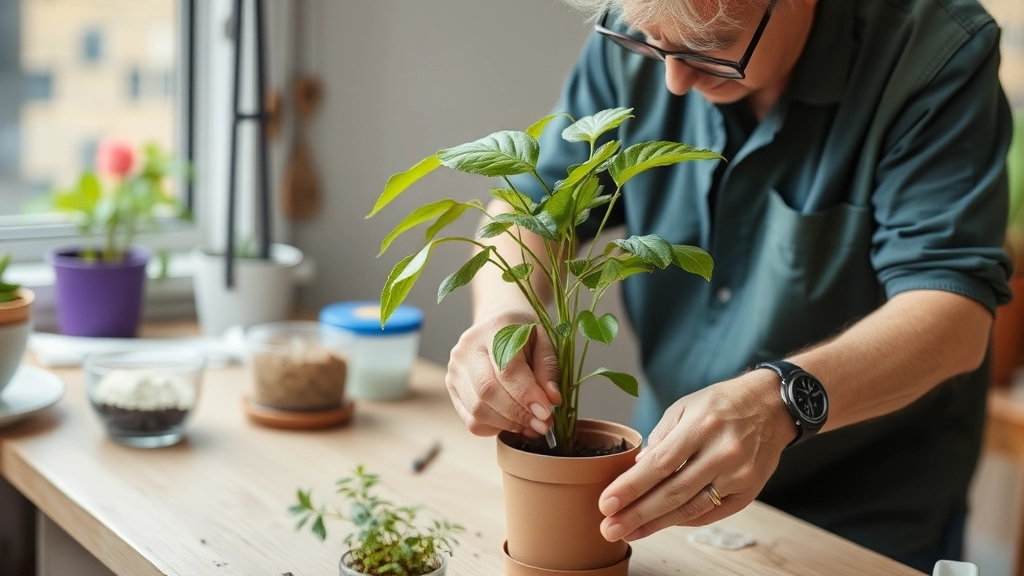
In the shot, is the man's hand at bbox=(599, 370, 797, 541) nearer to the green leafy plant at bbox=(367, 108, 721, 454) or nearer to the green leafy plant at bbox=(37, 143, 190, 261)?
the green leafy plant at bbox=(367, 108, 721, 454)

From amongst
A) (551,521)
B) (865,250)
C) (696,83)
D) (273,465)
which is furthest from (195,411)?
(865,250)

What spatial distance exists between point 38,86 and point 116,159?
261mm

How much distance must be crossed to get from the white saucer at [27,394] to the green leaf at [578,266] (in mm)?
841

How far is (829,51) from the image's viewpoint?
1356mm

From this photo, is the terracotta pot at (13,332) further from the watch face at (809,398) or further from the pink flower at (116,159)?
the watch face at (809,398)

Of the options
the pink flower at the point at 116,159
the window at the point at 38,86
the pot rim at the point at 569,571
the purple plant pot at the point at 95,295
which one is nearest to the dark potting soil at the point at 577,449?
the pot rim at the point at 569,571

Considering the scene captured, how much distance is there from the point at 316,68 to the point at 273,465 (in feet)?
3.45

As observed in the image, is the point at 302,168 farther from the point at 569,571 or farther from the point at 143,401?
the point at 569,571

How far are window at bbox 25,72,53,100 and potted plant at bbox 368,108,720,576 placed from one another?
135 centimetres

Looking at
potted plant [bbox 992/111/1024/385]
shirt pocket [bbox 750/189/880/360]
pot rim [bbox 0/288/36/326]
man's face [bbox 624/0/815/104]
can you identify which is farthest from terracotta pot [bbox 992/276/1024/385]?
pot rim [bbox 0/288/36/326]

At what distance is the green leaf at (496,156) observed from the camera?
0.93 meters

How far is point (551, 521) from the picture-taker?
102 centimetres

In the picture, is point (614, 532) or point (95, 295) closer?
point (614, 532)

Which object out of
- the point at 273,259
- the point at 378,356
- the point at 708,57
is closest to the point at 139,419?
the point at 378,356
